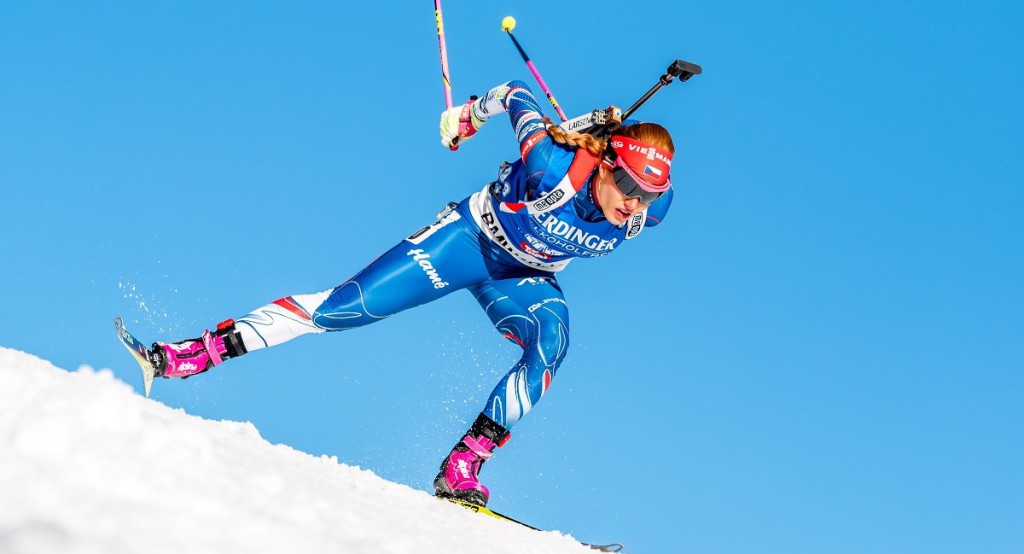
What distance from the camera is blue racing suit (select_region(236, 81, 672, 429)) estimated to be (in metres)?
5.43

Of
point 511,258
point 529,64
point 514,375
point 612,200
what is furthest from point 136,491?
point 529,64

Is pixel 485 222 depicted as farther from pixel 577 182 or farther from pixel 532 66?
pixel 532 66

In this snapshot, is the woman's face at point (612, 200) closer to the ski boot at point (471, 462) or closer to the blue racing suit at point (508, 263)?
the blue racing suit at point (508, 263)

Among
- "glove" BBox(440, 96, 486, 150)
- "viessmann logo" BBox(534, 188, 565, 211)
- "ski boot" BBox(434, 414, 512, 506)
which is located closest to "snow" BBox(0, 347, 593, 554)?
"ski boot" BBox(434, 414, 512, 506)

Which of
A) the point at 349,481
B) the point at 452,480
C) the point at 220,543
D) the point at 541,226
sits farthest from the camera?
the point at 541,226

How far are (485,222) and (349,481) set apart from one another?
2.50 meters

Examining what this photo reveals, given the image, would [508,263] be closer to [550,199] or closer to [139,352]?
[550,199]

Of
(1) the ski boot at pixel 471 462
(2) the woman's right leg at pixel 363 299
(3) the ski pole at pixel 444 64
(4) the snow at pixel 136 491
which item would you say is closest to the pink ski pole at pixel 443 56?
(3) the ski pole at pixel 444 64

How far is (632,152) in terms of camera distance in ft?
17.6

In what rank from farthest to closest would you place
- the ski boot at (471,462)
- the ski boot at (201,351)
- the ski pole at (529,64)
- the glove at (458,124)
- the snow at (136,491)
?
the ski pole at (529,64) → the glove at (458,124) → the ski boot at (201,351) → the ski boot at (471,462) → the snow at (136,491)

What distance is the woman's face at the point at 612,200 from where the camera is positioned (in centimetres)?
549

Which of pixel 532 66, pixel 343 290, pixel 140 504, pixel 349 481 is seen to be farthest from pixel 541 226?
pixel 140 504

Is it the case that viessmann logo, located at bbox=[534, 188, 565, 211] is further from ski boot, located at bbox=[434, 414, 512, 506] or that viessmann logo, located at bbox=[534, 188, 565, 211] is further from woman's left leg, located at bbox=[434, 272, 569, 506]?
ski boot, located at bbox=[434, 414, 512, 506]

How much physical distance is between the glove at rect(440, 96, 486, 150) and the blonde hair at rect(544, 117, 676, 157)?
110 centimetres
